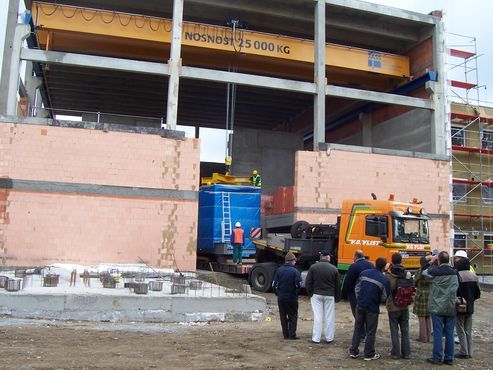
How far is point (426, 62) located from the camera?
24844 mm

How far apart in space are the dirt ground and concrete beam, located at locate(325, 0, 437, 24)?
1699 cm

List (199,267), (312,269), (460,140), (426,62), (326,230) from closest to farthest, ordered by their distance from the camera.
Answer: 1. (312,269)
2. (326,230)
3. (199,267)
4. (426,62)
5. (460,140)

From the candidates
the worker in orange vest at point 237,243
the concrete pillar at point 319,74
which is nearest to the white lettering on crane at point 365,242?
the worker in orange vest at point 237,243

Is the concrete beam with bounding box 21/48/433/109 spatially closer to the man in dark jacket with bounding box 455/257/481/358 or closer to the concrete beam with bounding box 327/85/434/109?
the concrete beam with bounding box 327/85/434/109

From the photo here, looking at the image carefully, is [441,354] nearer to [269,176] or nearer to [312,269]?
[312,269]

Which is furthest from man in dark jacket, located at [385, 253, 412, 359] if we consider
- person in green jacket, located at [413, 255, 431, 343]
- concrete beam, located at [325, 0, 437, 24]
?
concrete beam, located at [325, 0, 437, 24]

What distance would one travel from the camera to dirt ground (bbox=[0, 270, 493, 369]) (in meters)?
6.84

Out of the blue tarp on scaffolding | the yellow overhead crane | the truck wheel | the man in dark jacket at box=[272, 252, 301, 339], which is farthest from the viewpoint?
the yellow overhead crane

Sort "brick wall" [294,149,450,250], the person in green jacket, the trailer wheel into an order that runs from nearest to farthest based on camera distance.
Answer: the person in green jacket < the trailer wheel < "brick wall" [294,149,450,250]

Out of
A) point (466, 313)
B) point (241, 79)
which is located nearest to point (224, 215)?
point (241, 79)

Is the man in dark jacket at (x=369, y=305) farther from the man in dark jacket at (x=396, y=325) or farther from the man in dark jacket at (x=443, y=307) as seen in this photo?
the man in dark jacket at (x=443, y=307)

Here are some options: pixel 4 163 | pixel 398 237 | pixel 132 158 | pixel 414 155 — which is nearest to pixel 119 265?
pixel 132 158

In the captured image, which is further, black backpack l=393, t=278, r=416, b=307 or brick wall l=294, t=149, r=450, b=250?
brick wall l=294, t=149, r=450, b=250

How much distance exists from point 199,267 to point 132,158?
584 cm
